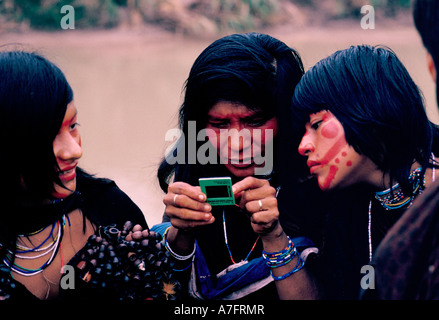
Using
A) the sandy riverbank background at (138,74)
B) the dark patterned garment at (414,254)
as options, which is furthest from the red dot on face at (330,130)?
the sandy riverbank background at (138,74)

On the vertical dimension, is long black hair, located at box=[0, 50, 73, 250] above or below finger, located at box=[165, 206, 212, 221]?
above

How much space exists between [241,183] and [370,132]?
402mm

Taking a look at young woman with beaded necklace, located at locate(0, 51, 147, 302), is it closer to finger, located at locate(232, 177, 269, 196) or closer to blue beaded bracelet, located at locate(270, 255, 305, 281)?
finger, located at locate(232, 177, 269, 196)

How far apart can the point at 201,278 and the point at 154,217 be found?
97.2 inches

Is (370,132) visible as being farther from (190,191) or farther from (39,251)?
(39,251)

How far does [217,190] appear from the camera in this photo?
181cm

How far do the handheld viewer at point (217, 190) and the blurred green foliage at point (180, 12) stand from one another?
5617 millimetres

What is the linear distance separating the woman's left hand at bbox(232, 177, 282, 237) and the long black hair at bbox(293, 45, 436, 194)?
0.95 feet

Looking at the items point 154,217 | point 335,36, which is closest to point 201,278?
point 154,217

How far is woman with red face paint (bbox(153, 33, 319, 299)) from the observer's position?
1.83 metres

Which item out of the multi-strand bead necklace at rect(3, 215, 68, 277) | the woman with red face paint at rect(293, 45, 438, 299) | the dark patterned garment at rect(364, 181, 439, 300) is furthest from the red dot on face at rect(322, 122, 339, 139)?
the multi-strand bead necklace at rect(3, 215, 68, 277)

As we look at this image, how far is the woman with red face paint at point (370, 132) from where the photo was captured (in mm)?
1729

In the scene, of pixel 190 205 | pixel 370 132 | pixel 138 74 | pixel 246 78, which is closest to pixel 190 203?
pixel 190 205

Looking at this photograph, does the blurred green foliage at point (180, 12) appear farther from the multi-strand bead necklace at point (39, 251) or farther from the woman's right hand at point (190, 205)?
the woman's right hand at point (190, 205)
